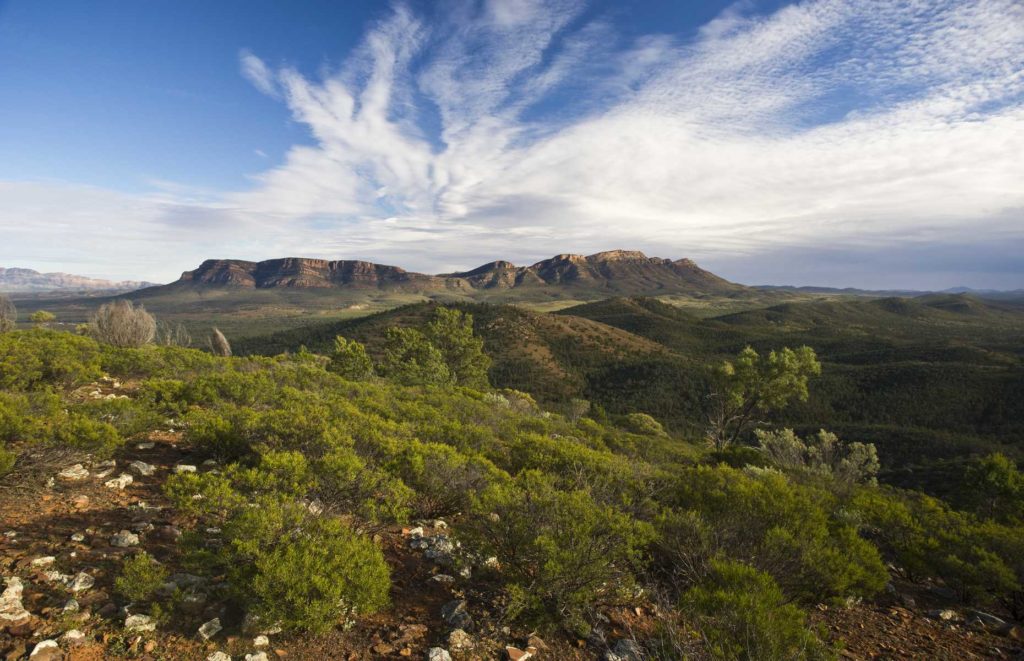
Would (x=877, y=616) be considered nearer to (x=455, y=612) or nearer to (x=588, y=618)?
(x=588, y=618)

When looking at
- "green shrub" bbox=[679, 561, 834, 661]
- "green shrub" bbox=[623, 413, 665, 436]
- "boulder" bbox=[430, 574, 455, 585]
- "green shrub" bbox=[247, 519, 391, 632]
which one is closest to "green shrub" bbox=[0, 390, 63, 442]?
"green shrub" bbox=[247, 519, 391, 632]

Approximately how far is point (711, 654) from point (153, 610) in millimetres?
5799

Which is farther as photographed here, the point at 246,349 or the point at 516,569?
the point at 246,349

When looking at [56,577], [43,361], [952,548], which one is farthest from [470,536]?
[43,361]

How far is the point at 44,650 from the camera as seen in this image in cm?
398

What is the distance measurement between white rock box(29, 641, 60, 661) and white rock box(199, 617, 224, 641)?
1.09m

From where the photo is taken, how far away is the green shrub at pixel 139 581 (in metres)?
4.62

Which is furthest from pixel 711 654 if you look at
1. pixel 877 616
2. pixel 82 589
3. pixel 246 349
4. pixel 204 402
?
pixel 246 349

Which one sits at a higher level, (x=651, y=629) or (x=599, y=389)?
(x=651, y=629)

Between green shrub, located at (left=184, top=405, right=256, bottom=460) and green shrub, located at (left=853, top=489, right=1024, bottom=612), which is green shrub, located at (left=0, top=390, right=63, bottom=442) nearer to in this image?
green shrub, located at (left=184, top=405, right=256, bottom=460)

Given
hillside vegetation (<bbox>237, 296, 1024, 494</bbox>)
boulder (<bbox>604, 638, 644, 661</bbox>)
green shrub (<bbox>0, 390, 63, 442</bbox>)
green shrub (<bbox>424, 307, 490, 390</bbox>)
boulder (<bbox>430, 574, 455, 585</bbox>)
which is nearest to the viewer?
boulder (<bbox>604, 638, 644, 661</bbox>)

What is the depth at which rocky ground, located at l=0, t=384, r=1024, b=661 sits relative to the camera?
14.4 ft

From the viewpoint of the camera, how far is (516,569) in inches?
232

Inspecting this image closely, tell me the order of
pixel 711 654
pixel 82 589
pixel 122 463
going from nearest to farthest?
Answer: pixel 711 654 → pixel 82 589 → pixel 122 463
